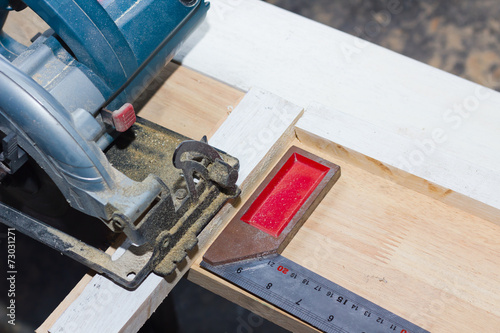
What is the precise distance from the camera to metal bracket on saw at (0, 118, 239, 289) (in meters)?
1.33

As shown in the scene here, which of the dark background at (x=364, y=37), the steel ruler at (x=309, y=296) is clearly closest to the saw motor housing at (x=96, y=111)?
the steel ruler at (x=309, y=296)

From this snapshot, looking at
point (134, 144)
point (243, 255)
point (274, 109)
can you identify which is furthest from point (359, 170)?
point (134, 144)

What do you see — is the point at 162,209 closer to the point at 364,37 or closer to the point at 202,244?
the point at 202,244

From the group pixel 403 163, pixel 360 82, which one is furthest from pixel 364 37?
pixel 403 163

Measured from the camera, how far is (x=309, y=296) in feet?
4.45

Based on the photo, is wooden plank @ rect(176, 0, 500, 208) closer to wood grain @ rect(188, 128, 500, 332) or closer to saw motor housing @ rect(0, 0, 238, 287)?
wood grain @ rect(188, 128, 500, 332)

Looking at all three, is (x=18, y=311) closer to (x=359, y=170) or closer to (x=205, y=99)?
(x=205, y=99)

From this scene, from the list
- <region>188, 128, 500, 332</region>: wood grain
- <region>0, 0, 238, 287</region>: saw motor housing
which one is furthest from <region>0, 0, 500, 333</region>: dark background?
<region>0, 0, 238, 287</region>: saw motor housing

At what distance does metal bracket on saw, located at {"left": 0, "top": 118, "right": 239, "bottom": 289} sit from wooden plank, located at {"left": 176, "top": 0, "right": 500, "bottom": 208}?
1.17 ft

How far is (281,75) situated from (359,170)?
35 centimetres

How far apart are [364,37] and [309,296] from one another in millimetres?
2042

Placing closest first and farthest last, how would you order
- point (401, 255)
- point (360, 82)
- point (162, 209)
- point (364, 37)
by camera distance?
point (162, 209) → point (401, 255) → point (360, 82) → point (364, 37)

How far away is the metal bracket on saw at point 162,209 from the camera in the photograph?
52.2 inches

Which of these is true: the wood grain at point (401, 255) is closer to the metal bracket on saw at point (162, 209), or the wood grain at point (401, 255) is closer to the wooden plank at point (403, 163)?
the wooden plank at point (403, 163)
